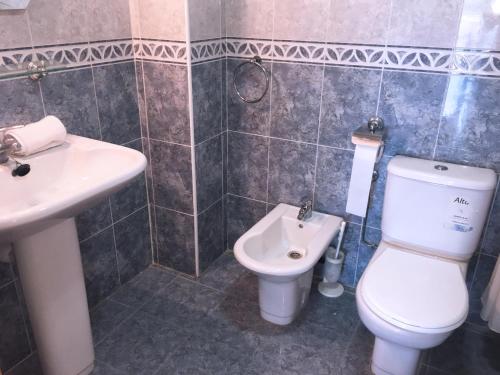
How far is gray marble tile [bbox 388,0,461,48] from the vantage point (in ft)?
5.15

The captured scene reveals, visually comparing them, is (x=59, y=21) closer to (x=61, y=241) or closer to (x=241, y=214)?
(x=61, y=241)

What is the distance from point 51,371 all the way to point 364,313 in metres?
1.13

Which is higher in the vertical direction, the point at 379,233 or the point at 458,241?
the point at 458,241

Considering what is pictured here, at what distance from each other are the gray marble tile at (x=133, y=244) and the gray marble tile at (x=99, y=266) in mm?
45

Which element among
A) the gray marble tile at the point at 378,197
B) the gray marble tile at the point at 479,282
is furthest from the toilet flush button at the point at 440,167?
the gray marble tile at the point at 479,282

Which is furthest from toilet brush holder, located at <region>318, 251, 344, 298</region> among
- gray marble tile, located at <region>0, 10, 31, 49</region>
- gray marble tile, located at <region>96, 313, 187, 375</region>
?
gray marble tile, located at <region>0, 10, 31, 49</region>

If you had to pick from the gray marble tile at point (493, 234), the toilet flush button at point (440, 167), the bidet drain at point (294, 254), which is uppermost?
the toilet flush button at point (440, 167)

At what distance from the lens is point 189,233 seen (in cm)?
215

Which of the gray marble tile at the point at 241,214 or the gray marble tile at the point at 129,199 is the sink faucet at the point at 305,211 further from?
the gray marble tile at the point at 129,199

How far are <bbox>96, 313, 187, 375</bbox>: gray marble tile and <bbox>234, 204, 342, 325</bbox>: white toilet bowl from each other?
44 cm

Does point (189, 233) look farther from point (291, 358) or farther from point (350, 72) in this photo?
point (350, 72)

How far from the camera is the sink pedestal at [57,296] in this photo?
1.33 metres

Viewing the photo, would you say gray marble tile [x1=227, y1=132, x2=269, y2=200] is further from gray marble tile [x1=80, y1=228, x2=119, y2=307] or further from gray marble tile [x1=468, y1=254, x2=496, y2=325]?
gray marble tile [x1=468, y1=254, x2=496, y2=325]

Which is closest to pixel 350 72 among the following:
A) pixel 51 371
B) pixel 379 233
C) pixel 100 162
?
pixel 379 233
